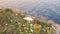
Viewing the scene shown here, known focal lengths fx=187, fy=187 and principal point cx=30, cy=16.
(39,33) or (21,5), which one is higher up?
(21,5)

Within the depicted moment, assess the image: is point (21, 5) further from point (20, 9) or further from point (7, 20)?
point (7, 20)

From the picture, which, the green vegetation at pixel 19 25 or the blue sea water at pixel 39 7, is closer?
the green vegetation at pixel 19 25

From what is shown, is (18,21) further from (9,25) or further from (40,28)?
(40,28)

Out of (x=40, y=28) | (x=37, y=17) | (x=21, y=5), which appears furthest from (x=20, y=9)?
(x=40, y=28)

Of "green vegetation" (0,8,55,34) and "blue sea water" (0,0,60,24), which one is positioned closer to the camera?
"green vegetation" (0,8,55,34)

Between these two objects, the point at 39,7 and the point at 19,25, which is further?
the point at 39,7

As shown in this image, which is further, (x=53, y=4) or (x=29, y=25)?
(x=53, y=4)
